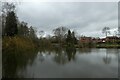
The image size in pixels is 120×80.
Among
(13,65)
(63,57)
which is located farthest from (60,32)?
(13,65)

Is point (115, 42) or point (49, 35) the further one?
point (49, 35)

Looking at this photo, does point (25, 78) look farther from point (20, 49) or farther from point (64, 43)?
point (64, 43)

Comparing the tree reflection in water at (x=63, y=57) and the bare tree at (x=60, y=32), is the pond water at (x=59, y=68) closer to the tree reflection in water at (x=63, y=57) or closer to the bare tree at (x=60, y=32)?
the tree reflection in water at (x=63, y=57)

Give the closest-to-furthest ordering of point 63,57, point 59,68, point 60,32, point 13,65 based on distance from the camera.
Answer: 1. point 59,68
2. point 13,65
3. point 63,57
4. point 60,32

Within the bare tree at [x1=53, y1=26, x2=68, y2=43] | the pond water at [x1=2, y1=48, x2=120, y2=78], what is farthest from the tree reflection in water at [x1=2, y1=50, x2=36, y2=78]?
the bare tree at [x1=53, y1=26, x2=68, y2=43]

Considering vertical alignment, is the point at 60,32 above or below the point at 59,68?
above

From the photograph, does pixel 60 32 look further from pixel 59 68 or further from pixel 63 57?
pixel 59 68

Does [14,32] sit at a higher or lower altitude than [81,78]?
higher

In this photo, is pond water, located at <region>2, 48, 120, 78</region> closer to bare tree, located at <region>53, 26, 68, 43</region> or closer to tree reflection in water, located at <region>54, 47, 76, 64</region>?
tree reflection in water, located at <region>54, 47, 76, 64</region>

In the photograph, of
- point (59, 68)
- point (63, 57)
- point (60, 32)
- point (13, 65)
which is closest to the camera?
point (59, 68)

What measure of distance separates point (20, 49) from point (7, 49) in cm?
513

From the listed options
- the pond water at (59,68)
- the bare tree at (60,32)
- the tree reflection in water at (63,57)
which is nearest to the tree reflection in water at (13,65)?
the pond water at (59,68)

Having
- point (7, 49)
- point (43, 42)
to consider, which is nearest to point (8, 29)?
point (7, 49)

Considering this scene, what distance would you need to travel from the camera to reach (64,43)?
67688 mm
